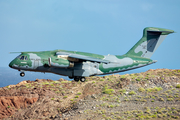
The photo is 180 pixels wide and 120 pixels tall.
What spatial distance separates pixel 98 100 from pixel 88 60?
556 centimetres

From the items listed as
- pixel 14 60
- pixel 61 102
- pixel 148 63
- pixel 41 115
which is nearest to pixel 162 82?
pixel 148 63

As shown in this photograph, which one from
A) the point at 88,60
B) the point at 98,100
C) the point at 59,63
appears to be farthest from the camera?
the point at 59,63

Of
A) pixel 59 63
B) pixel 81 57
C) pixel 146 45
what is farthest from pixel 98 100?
pixel 146 45

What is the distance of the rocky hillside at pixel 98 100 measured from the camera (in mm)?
16234

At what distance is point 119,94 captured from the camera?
19.8 metres

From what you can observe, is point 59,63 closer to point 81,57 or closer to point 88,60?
point 81,57

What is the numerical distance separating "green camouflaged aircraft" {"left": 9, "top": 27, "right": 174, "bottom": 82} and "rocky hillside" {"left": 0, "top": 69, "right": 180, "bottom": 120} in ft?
5.80

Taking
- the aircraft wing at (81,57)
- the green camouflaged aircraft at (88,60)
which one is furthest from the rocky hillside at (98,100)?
the aircraft wing at (81,57)

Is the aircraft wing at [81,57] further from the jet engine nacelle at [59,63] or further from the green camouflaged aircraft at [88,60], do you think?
the jet engine nacelle at [59,63]

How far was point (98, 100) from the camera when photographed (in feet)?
61.8

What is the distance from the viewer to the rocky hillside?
16234 mm

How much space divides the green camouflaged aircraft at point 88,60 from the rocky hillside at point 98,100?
1.77m

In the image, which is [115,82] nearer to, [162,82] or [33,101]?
[162,82]

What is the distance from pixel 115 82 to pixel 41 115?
8357 millimetres
